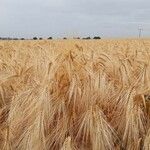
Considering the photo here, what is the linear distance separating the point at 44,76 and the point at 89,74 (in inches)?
10.0

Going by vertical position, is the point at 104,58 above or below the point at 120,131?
above

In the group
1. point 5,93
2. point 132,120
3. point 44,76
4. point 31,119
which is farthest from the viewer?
point 5,93

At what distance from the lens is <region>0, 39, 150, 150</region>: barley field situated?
1.98 meters

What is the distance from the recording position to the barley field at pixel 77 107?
1.98m

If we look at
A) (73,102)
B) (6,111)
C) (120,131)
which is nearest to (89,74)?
(73,102)

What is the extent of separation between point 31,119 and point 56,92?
→ 19 cm

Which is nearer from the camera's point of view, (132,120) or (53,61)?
(132,120)

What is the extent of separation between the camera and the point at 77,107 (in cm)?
216

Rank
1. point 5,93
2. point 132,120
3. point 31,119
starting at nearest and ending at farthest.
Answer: point 132,120 → point 31,119 → point 5,93

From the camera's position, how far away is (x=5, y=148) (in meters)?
2.04

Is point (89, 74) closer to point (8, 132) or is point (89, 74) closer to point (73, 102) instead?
point (73, 102)

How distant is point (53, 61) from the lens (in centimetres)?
244

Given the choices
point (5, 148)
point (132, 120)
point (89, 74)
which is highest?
point (89, 74)

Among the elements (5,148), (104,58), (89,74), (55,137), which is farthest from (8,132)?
(104,58)
